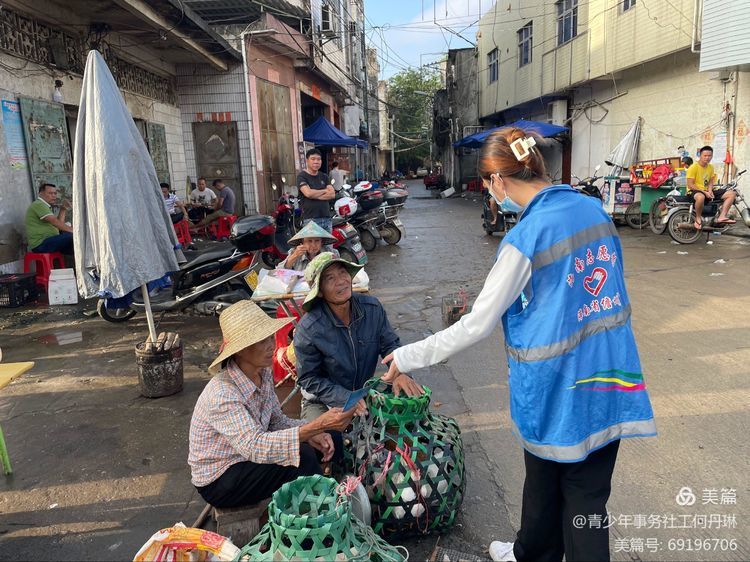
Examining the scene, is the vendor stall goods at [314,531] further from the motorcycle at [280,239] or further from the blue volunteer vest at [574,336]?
the motorcycle at [280,239]

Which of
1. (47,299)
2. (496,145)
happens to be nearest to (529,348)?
(496,145)

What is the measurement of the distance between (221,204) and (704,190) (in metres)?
10.1

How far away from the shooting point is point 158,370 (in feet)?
13.6

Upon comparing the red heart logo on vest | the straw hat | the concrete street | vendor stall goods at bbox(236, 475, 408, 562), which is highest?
the red heart logo on vest

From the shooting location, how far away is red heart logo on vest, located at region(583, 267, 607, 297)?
1723 millimetres

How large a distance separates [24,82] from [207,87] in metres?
6.35

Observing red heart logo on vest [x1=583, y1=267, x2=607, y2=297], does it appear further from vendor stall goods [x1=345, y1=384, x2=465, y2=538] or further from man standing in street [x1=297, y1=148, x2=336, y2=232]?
man standing in street [x1=297, y1=148, x2=336, y2=232]

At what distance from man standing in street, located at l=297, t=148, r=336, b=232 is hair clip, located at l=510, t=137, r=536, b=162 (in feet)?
18.3

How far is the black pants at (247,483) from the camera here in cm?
233

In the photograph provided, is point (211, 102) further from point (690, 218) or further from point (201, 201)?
point (690, 218)

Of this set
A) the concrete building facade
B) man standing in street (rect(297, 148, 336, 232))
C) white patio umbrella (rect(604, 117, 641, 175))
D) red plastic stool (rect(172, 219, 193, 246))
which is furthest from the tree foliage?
man standing in street (rect(297, 148, 336, 232))

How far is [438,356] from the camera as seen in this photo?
6.26ft

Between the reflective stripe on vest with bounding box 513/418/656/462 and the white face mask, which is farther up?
the white face mask

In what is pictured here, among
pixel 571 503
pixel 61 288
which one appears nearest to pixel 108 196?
pixel 571 503
